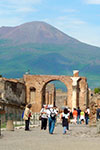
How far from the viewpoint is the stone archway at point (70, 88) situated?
65125 mm

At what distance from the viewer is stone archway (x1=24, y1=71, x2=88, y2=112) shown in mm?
65125

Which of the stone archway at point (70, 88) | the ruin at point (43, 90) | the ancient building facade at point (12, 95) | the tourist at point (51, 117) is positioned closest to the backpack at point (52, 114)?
the tourist at point (51, 117)

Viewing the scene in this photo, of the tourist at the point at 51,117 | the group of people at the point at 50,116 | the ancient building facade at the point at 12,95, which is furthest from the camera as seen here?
the ancient building facade at the point at 12,95

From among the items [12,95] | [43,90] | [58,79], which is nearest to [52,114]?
[12,95]

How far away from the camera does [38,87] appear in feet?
218

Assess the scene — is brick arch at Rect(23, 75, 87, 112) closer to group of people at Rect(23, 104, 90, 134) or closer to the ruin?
the ruin

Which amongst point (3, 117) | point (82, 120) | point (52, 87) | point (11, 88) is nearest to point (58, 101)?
point (52, 87)

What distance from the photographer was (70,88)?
6575cm

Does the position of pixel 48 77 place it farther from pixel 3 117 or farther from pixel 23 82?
pixel 3 117

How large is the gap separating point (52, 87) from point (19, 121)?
215ft

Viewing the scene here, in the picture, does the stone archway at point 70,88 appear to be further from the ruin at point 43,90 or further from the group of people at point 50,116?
the group of people at point 50,116

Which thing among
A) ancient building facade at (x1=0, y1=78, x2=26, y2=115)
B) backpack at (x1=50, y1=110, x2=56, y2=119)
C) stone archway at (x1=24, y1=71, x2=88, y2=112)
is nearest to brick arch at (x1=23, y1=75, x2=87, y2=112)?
stone archway at (x1=24, y1=71, x2=88, y2=112)

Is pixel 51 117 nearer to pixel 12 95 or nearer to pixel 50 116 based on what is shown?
pixel 50 116

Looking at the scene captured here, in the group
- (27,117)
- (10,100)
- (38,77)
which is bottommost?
(27,117)
